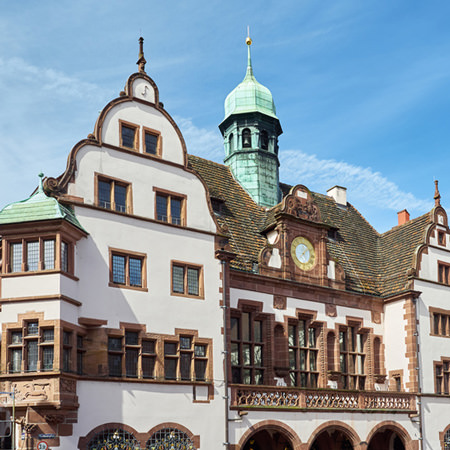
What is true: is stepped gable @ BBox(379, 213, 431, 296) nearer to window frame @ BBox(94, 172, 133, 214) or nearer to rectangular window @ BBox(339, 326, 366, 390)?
rectangular window @ BBox(339, 326, 366, 390)

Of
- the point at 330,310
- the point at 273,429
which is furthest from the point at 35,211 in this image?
the point at 330,310

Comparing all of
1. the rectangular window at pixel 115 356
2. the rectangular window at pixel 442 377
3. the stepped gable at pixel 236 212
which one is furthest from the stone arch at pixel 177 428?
the rectangular window at pixel 442 377

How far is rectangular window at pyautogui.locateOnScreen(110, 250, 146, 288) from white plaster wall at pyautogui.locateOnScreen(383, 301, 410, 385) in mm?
13217

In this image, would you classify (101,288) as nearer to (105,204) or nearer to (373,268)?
(105,204)

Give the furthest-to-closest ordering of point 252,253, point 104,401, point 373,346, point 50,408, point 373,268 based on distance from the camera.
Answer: point 373,268, point 373,346, point 252,253, point 104,401, point 50,408

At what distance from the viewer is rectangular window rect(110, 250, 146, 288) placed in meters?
25.2

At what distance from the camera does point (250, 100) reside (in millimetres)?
36719

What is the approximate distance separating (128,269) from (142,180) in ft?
10.8

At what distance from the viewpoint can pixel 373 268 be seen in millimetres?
36312

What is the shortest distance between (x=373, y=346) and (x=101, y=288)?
1425 centimetres

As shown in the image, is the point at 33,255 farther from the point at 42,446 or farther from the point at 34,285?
the point at 42,446

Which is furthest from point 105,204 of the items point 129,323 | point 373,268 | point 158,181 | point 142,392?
point 373,268

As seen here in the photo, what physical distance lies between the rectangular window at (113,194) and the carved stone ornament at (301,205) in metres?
7.42

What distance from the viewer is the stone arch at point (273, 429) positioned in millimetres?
26562
